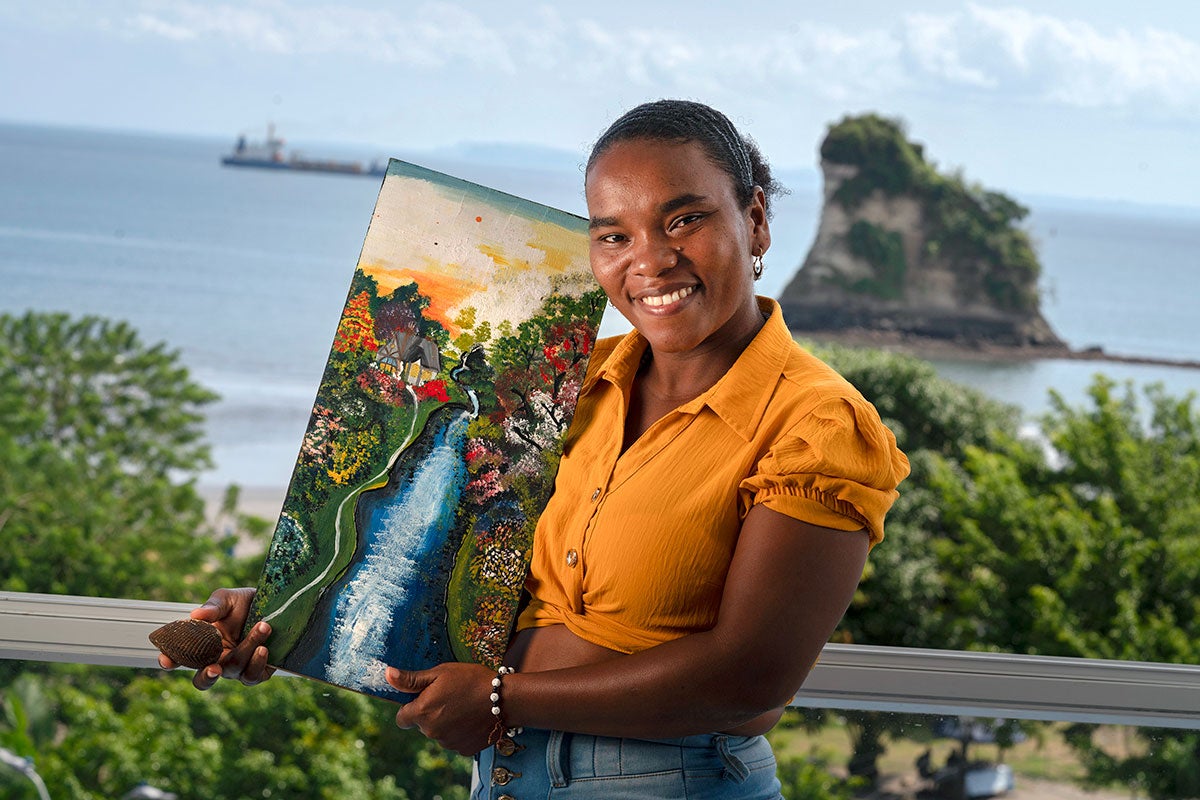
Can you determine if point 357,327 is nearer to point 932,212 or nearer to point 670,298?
point 670,298

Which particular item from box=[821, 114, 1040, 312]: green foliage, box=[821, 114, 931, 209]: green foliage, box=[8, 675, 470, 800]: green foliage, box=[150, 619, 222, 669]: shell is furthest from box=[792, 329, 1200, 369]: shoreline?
box=[150, 619, 222, 669]: shell

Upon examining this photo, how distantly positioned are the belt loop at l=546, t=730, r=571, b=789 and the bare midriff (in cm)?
7

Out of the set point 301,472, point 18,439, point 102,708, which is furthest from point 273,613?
point 18,439

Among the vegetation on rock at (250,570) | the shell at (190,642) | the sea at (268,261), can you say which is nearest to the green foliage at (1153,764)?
the vegetation on rock at (250,570)

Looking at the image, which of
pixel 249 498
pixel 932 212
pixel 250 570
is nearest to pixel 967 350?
pixel 932 212

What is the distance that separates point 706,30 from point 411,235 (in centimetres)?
3062

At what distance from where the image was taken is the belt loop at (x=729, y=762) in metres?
1.26

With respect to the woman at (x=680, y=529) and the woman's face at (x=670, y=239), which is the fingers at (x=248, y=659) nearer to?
the woman at (x=680, y=529)

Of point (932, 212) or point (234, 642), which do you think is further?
point (932, 212)

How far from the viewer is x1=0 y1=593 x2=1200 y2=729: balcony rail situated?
1762mm

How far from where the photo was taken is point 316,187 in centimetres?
3372

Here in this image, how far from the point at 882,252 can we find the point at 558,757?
2420cm

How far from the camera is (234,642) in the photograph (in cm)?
137

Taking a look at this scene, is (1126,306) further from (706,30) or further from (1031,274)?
(706,30)
